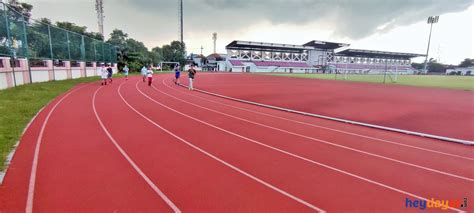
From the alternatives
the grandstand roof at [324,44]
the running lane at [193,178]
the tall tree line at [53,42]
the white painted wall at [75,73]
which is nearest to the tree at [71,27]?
the tall tree line at [53,42]

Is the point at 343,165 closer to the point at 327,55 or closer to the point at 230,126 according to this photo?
the point at 230,126

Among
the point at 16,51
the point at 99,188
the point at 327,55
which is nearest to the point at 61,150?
the point at 99,188

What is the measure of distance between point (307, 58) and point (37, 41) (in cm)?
7488

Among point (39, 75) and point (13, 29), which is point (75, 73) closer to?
point (39, 75)

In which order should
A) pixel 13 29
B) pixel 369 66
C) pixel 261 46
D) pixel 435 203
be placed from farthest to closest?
pixel 369 66
pixel 261 46
pixel 13 29
pixel 435 203

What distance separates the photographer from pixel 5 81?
10.6 metres

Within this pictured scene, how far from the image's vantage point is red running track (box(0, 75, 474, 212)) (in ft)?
10.4

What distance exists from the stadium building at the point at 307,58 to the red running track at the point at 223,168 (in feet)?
203

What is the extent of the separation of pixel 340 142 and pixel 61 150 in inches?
237

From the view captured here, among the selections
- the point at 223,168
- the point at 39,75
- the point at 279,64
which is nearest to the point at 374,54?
the point at 279,64

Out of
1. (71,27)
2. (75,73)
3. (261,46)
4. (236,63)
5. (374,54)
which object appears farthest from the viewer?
(374,54)

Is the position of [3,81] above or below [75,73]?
below

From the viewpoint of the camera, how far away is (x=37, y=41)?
1482cm

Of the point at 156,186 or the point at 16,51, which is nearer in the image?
the point at 156,186
